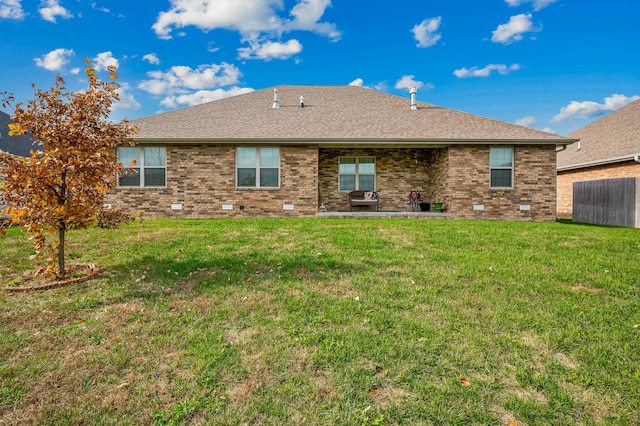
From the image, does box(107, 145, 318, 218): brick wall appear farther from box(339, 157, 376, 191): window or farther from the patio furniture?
box(339, 157, 376, 191): window

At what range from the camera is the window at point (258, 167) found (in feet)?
44.6

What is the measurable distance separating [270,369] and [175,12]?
14981mm

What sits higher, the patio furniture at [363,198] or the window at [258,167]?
the window at [258,167]

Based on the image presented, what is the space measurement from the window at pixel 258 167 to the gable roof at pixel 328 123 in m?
0.66

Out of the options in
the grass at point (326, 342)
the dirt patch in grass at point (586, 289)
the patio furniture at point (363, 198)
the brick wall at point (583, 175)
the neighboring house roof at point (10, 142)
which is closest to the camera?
the grass at point (326, 342)

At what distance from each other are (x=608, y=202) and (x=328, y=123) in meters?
10.9

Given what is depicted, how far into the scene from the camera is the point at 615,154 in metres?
15.8

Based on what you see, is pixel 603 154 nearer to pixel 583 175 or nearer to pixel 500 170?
pixel 583 175

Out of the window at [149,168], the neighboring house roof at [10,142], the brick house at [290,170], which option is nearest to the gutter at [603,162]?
the brick house at [290,170]

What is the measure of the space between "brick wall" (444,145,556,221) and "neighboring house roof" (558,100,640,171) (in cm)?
428

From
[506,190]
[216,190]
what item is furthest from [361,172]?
[216,190]

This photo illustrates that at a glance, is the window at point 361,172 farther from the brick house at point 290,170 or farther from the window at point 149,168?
the window at point 149,168

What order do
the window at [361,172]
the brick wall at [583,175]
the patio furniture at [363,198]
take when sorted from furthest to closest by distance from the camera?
the window at [361,172] < the brick wall at [583,175] < the patio furniture at [363,198]

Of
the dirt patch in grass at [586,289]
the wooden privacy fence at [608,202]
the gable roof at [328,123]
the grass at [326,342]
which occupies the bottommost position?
the grass at [326,342]
